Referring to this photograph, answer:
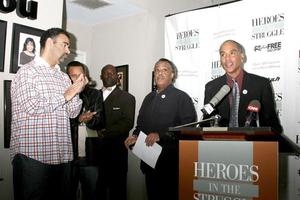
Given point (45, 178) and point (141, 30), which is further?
point (141, 30)

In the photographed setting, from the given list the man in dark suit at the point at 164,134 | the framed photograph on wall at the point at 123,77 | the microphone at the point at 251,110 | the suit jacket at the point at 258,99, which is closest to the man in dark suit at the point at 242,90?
the suit jacket at the point at 258,99

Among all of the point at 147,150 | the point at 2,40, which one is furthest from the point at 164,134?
the point at 2,40

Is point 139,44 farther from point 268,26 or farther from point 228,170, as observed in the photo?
point 228,170

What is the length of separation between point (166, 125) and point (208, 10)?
144 cm

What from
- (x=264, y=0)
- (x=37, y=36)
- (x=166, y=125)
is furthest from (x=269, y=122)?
(x=37, y=36)

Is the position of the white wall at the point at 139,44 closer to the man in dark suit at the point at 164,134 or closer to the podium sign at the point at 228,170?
the man in dark suit at the point at 164,134

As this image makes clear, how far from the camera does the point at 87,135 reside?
284 centimetres

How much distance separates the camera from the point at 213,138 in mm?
1627

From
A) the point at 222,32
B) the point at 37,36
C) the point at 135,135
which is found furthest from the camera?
the point at 222,32

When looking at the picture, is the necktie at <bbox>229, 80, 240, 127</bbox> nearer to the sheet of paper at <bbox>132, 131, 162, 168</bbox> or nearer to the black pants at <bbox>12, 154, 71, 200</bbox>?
the sheet of paper at <bbox>132, 131, 162, 168</bbox>

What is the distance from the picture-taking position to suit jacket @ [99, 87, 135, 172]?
3297 millimetres

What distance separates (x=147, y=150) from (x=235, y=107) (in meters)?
0.80

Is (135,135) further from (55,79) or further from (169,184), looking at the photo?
(55,79)

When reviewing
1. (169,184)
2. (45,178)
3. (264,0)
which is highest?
(264,0)
